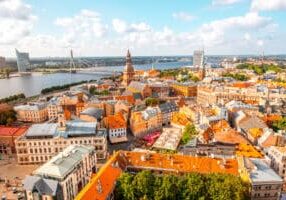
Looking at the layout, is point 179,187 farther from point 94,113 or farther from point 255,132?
point 94,113

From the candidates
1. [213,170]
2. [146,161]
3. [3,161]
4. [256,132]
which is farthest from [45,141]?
[256,132]

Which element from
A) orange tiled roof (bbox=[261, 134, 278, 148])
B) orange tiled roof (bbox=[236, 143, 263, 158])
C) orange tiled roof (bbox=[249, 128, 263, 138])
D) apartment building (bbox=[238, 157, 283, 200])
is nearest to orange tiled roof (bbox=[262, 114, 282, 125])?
orange tiled roof (bbox=[249, 128, 263, 138])

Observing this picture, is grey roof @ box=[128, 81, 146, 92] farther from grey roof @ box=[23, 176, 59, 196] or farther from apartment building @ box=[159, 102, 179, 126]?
grey roof @ box=[23, 176, 59, 196]

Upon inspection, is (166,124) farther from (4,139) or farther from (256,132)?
(4,139)

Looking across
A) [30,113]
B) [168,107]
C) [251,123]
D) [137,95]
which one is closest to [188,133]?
[251,123]

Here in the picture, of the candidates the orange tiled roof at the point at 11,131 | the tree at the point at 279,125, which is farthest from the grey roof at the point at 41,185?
the tree at the point at 279,125

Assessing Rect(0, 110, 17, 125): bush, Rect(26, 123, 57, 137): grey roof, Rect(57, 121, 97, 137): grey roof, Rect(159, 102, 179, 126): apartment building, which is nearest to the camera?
Rect(26, 123, 57, 137): grey roof
